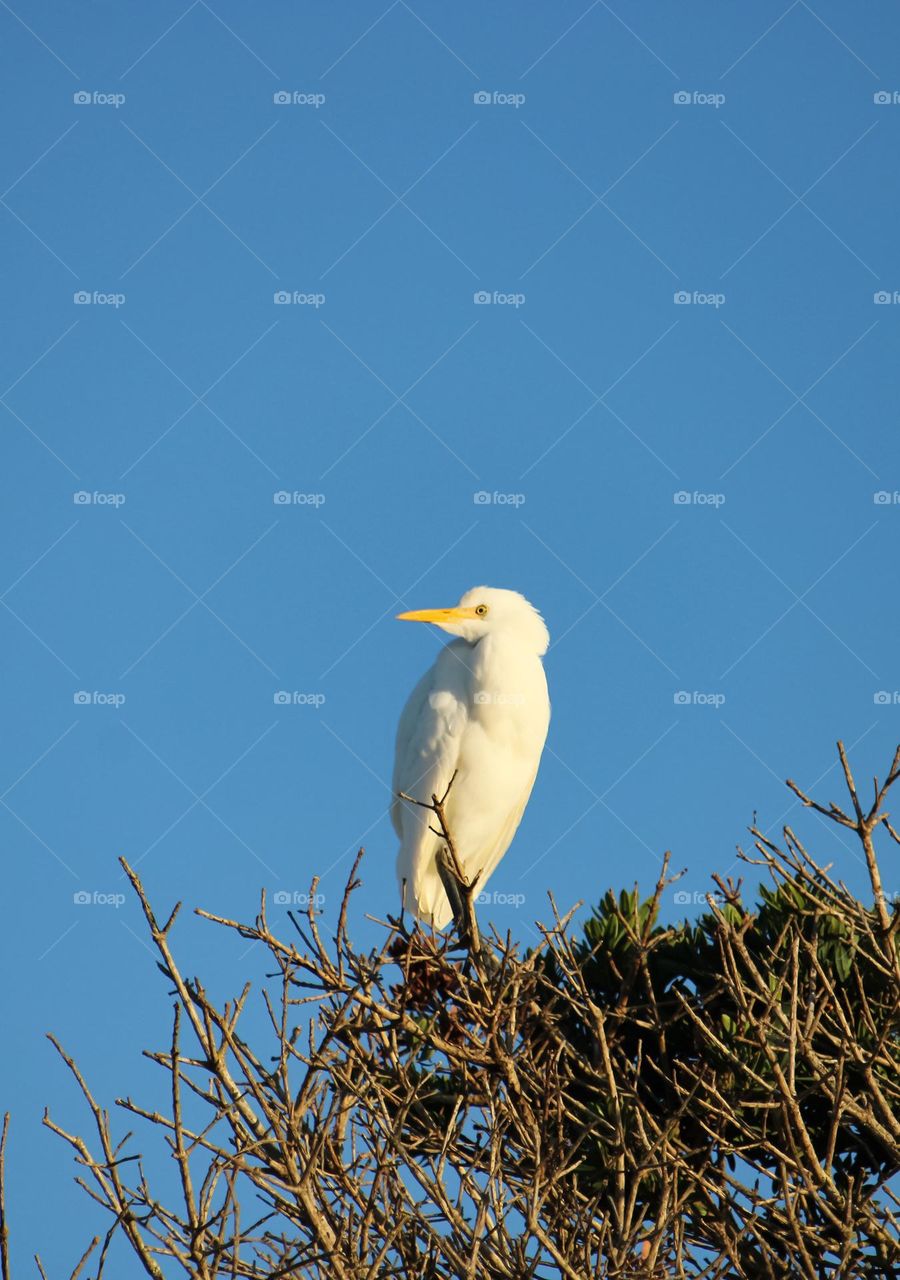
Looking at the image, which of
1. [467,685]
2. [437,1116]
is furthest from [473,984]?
[467,685]

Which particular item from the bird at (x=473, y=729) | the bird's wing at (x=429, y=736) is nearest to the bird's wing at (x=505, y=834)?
the bird at (x=473, y=729)

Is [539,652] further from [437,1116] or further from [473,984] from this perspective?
[473,984]

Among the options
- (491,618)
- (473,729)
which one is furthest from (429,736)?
(491,618)

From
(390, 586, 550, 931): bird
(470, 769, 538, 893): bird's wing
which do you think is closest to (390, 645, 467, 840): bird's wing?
(390, 586, 550, 931): bird

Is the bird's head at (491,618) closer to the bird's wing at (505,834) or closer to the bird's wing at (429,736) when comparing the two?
the bird's wing at (429,736)

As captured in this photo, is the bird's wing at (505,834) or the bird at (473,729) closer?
the bird at (473,729)

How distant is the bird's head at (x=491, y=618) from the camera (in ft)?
24.8

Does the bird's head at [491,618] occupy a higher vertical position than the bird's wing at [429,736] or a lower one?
higher

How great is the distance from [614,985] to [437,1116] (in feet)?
4.95

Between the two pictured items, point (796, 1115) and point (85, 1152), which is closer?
point (85, 1152)

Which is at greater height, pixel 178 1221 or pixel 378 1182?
pixel 378 1182

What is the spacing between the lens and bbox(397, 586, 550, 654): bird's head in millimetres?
7562

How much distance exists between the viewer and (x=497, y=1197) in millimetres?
3086

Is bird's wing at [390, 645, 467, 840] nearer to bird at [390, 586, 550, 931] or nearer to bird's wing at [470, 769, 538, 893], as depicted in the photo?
bird at [390, 586, 550, 931]
